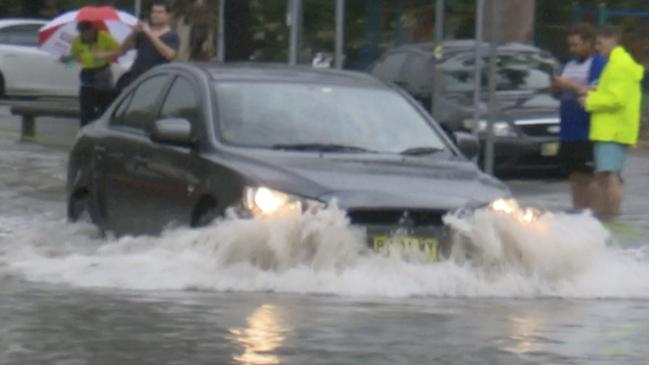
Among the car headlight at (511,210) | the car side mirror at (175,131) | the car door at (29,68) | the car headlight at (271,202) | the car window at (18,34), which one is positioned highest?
the car side mirror at (175,131)

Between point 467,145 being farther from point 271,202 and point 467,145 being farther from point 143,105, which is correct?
point 143,105

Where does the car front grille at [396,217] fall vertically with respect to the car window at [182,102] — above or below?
below

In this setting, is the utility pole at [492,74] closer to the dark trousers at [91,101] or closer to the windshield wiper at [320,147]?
the dark trousers at [91,101]

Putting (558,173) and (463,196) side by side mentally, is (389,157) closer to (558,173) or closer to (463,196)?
(463,196)

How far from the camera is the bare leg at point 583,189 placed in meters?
17.7

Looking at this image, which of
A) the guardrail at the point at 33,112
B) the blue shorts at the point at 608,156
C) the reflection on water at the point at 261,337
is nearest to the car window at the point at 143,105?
the reflection on water at the point at 261,337

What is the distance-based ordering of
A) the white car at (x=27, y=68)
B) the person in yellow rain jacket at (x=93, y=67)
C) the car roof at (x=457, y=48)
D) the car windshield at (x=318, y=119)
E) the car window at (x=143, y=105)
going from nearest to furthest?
the car windshield at (x=318, y=119) → the car window at (x=143, y=105) → the person in yellow rain jacket at (x=93, y=67) → the car roof at (x=457, y=48) → the white car at (x=27, y=68)

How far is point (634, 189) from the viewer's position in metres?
21.0

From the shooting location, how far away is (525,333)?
1031cm

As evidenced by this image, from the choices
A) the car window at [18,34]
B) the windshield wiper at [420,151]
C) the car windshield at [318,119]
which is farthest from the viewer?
the car window at [18,34]

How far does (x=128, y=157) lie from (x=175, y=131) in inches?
38.5

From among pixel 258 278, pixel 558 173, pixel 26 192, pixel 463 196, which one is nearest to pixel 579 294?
pixel 463 196

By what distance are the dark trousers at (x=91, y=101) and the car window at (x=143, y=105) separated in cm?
647

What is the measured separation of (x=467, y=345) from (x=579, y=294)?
2315 mm
